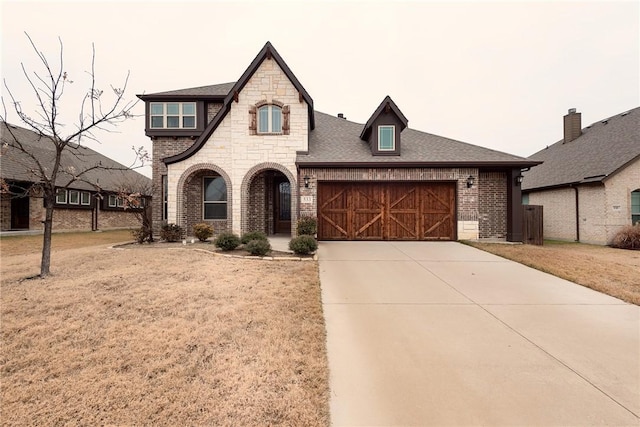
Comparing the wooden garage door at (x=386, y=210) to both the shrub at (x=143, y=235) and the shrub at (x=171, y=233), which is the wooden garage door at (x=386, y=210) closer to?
the shrub at (x=171, y=233)

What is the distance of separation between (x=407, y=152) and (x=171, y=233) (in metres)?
11.0

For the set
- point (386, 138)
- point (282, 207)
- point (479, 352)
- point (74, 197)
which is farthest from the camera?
point (74, 197)

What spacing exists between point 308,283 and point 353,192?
679 centimetres

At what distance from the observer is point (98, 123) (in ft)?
22.6

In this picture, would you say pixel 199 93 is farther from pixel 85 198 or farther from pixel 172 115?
pixel 85 198

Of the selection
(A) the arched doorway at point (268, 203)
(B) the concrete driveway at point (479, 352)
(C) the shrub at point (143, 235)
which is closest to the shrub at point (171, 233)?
(C) the shrub at point (143, 235)

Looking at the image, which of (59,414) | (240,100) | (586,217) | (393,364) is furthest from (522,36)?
(59,414)

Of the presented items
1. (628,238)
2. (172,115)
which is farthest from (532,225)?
(172,115)

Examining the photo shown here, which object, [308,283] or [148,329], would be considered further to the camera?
[308,283]

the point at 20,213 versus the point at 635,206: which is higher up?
the point at 635,206

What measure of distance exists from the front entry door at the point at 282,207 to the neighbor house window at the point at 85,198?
18.7 meters

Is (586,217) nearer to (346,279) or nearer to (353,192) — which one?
(353,192)

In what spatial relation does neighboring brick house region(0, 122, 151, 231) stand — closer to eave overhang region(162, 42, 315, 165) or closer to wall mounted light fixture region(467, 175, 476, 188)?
eave overhang region(162, 42, 315, 165)

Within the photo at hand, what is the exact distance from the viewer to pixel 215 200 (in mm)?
13227
